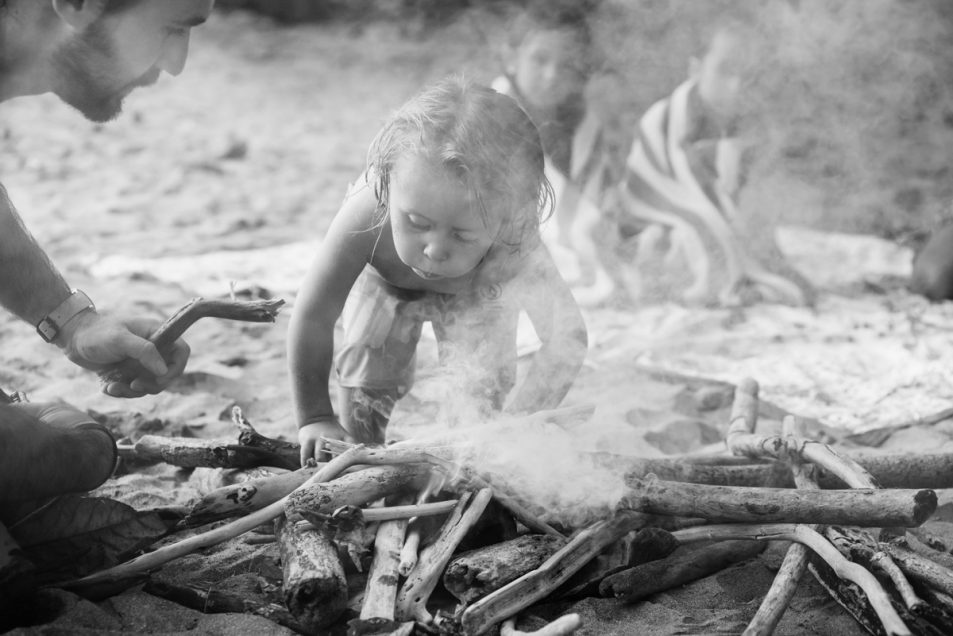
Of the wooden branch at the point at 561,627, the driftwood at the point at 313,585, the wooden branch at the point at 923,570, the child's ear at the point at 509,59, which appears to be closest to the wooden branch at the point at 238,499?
the driftwood at the point at 313,585

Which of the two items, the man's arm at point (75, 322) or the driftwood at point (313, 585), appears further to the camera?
the man's arm at point (75, 322)

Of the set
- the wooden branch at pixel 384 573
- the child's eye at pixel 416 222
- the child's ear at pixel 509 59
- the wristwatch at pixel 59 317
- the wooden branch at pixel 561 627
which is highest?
the child's ear at pixel 509 59

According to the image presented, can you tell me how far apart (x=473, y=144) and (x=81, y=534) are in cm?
121

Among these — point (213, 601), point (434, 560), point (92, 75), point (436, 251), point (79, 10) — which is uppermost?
point (79, 10)

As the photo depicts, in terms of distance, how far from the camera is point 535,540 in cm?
196

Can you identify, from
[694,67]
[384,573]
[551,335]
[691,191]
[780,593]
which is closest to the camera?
[780,593]

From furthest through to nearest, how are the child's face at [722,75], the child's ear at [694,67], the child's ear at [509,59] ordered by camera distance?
1. the child's ear at [694,67]
2. the child's face at [722,75]
3. the child's ear at [509,59]

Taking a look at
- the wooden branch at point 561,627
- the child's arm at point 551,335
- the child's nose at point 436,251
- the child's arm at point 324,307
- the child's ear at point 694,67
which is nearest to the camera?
the wooden branch at point 561,627

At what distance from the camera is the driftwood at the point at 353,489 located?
1.93m

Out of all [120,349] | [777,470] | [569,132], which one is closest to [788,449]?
[777,470]

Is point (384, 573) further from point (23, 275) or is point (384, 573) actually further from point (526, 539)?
point (23, 275)

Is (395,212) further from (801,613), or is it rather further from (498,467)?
(801,613)

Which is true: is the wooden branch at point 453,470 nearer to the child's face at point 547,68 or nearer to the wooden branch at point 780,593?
A: the wooden branch at point 780,593

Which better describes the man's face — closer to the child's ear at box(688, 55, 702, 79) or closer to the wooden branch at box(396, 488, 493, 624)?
the wooden branch at box(396, 488, 493, 624)
